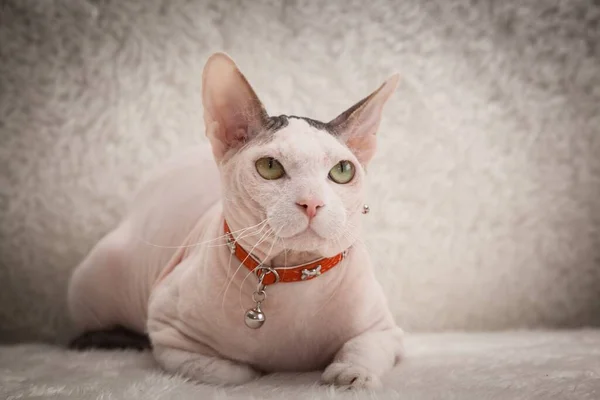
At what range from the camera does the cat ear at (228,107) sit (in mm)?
854

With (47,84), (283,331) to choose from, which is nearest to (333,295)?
(283,331)

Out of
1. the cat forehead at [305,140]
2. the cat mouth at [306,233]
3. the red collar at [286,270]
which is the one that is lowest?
the red collar at [286,270]

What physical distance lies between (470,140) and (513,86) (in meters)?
0.15

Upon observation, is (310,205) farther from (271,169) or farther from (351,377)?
(351,377)

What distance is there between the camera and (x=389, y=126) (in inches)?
54.8

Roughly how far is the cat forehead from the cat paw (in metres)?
0.30

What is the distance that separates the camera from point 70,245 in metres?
1.42

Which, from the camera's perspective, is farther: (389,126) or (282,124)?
(389,126)

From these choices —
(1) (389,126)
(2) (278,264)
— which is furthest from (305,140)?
(1) (389,126)

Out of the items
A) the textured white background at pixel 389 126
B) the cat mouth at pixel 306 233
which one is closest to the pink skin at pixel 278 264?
the cat mouth at pixel 306 233

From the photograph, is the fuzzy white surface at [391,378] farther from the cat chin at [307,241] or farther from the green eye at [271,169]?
the green eye at [271,169]

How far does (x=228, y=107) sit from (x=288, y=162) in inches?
5.6

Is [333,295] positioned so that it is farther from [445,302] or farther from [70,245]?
[70,245]

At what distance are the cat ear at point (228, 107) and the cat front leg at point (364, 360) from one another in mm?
343
